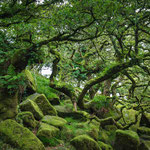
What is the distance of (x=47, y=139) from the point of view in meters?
7.11

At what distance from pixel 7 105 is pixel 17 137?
1853 mm

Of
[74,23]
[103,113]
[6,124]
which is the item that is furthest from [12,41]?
[103,113]

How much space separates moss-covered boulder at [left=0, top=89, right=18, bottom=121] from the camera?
22.0 feet

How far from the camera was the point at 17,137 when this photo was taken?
5.69 m

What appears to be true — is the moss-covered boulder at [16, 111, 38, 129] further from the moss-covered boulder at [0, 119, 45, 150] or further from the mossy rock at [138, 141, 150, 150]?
the mossy rock at [138, 141, 150, 150]

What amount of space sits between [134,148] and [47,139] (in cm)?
667

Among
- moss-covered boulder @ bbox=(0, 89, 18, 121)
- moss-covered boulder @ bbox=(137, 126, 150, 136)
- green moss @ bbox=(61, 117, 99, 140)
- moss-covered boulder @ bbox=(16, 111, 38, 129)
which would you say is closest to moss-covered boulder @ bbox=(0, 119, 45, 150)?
moss-covered boulder @ bbox=(0, 89, 18, 121)

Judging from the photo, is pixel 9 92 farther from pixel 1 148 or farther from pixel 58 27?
pixel 58 27

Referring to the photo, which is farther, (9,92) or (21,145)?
(9,92)

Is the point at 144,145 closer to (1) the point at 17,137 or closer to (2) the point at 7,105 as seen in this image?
(1) the point at 17,137

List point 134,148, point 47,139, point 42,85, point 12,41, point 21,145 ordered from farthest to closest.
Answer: point 42,85
point 134,148
point 47,139
point 12,41
point 21,145

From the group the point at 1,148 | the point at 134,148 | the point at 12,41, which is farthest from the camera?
the point at 134,148

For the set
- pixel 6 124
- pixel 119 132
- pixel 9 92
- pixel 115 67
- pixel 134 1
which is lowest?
pixel 119 132

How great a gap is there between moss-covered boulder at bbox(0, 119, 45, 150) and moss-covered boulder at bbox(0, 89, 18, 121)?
2.14ft
